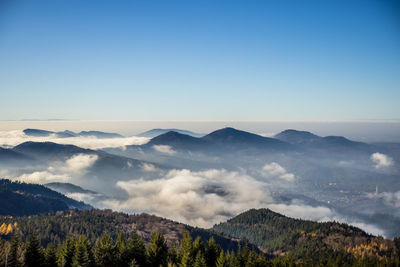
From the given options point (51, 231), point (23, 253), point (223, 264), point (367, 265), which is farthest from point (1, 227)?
point (367, 265)

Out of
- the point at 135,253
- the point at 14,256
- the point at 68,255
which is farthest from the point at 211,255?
the point at 14,256

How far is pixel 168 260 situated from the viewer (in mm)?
80938

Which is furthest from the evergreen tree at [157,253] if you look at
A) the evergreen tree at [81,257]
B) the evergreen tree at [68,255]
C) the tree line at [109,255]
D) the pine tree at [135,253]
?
the evergreen tree at [68,255]

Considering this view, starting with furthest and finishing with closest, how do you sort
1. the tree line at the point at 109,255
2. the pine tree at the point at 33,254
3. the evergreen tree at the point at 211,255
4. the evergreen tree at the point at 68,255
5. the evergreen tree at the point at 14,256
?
the evergreen tree at the point at 211,255
the evergreen tree at the point at 68,255
the pine tree at the point at 33,254
the tree line at the point at 109,255
the evergreen tree at the point at 14,256

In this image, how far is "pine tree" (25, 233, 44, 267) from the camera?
67.3 meters

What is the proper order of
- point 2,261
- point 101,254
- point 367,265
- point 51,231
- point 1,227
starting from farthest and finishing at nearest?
point 51,231 → point 1,227 → point 367,265 → point 101,254 → point 2,261

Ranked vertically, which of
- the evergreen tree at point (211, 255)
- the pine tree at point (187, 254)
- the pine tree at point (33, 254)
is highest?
the pine tree at point (33, 254)

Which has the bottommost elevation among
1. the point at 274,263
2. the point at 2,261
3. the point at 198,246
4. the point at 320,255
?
the point at 320,255

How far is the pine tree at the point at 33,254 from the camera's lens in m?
67.3

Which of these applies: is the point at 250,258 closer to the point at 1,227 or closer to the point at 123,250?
the point at 123,250

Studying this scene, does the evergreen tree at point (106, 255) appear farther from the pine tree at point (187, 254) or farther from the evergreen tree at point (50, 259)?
the pine tree at point (187, 254)

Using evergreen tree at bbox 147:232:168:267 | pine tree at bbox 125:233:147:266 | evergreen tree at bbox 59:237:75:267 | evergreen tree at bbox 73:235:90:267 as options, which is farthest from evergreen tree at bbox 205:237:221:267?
evergreen tree at bbox 59:237:75:267

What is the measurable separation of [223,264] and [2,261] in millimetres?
50208

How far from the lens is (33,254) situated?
2680 inches
